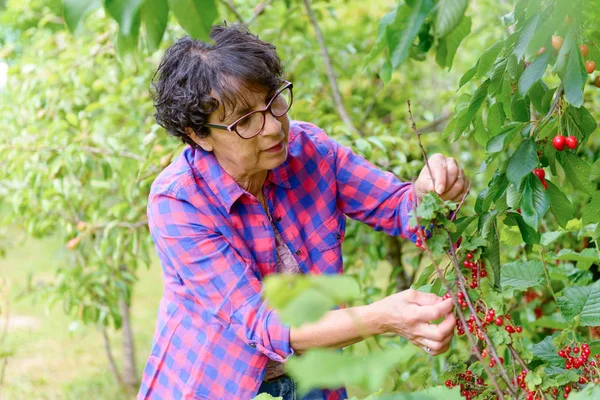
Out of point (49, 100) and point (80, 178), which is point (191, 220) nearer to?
point (80, 178)

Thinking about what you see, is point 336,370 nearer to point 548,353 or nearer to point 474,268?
point 474,268

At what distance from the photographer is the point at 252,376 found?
6.51ft

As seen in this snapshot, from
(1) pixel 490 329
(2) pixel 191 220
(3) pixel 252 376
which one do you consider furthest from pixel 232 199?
(1) pixel 490 329

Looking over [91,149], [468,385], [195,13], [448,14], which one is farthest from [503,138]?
[91,149]

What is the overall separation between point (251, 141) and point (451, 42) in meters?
0.62

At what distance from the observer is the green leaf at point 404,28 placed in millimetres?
1036

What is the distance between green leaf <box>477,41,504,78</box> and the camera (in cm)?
148

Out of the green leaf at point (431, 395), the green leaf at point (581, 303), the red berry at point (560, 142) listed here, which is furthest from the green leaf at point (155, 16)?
the green leaf at point (581, 303)

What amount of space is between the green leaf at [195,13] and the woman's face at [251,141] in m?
0.86

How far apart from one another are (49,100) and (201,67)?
2.19m

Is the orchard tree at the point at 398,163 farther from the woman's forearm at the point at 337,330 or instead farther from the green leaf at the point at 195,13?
the woman's forearm at the point at 337,330

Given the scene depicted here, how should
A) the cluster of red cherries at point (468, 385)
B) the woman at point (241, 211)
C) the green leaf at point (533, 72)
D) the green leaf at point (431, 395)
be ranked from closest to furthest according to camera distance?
the green leaf at point (431, 395)
the green leaf at point (533, 72)
the cluster of red cherries at point (468, 385)
the woman at point (241, 211)

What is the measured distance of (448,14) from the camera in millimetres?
1022

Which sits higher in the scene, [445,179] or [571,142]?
[571,142]
